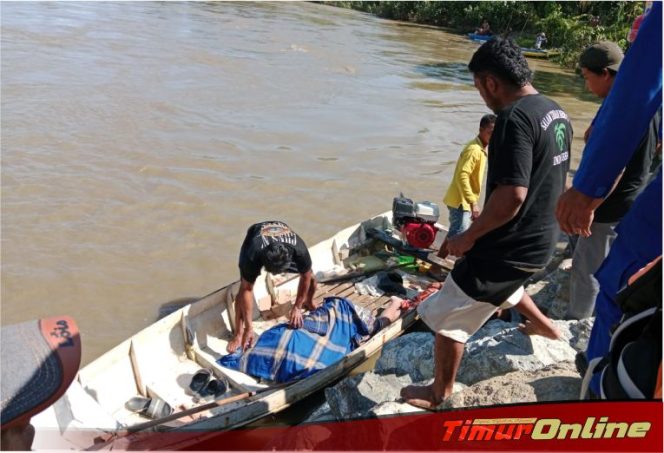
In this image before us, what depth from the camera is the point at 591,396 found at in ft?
6.70

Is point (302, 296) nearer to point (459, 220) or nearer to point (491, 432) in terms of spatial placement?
point (459, 220)

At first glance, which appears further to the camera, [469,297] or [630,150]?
[469,297]

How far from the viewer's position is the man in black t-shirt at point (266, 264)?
4621 mm

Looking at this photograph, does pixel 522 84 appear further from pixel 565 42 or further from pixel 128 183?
A: pixel 565 42

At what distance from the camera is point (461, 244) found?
2900 millimetres

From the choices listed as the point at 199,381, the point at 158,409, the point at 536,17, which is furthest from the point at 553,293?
the point at 536,17

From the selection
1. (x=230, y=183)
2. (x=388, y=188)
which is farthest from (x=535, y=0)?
(x=230, y=183)

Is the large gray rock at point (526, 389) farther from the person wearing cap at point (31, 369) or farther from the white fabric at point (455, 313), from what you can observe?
the person wearing cap at point (31, 369)

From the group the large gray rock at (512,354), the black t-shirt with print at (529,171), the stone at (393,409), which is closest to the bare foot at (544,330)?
the large gray rock at (512,354)

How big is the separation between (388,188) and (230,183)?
3043 millimetres

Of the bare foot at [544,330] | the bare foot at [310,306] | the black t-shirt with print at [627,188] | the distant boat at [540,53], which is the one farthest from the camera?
the distant boat at [540,53]

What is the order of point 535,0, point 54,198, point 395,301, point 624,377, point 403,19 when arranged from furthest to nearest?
1. point 403,19
2. point 535,0
3. point 54,198
4. point 395,301
5. point 624,377

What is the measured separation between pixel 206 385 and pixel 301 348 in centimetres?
84

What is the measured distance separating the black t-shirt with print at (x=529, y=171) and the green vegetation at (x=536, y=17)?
58.0 feet
